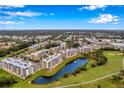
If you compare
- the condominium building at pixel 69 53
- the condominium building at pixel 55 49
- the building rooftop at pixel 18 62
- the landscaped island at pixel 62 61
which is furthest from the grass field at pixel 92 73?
the condominium building at pixel 55 49

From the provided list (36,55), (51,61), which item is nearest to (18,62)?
(36,55)

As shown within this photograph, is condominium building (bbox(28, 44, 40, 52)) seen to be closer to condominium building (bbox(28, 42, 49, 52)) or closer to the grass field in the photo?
condominium building (bbox(28, 42, 49, 52))

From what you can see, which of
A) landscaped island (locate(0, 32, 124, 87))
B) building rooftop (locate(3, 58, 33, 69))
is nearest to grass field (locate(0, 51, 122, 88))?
landscaped island (locate(0, 32, 124, 87))

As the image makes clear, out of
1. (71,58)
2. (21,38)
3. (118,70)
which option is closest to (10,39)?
(21,38)

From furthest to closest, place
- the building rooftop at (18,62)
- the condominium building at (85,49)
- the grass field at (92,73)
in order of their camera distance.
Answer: the condominium building at (85,49) < the building rooftop at (18,62) < the grass field at (92,73)

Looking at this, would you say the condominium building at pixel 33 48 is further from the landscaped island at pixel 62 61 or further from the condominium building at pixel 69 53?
the condominium building at pixel 69 53

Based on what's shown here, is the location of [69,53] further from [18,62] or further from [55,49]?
[18,62]
